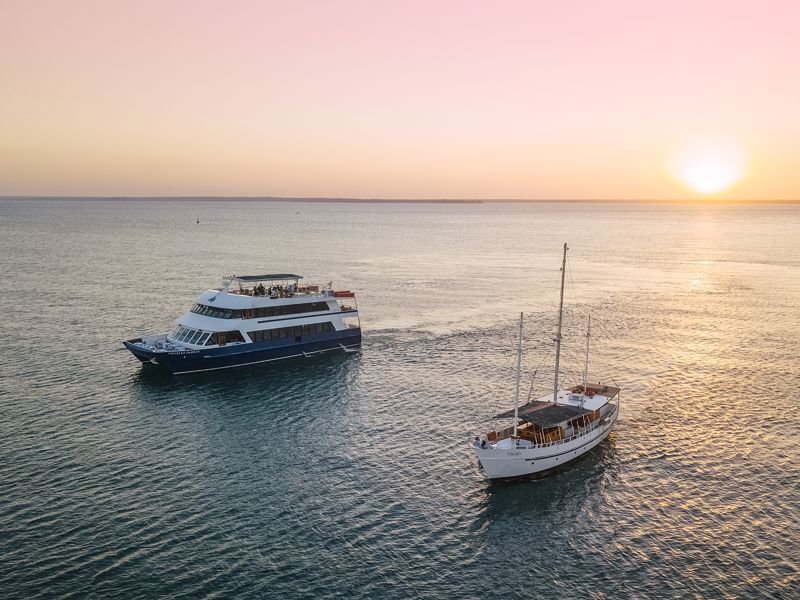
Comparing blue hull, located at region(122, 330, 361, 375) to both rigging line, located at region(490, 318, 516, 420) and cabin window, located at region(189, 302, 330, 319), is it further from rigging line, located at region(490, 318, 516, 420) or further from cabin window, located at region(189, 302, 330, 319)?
rigging line, located at region(490, 318, 516, 420)

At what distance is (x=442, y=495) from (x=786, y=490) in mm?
24653

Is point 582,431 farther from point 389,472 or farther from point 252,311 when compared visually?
point 252,311

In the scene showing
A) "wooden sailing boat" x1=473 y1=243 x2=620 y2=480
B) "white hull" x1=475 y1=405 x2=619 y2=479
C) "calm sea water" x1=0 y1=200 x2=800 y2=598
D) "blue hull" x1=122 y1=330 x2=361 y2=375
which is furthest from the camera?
"blue hull" x1=122 y1=330 x2=361 y2=375

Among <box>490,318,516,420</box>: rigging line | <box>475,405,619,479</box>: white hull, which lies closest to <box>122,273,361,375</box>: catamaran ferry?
<box>490,318,516,420</box>: rigging line

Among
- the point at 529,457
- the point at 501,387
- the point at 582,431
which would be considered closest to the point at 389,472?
the point at 529,457

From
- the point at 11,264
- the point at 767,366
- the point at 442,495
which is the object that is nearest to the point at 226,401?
the point at 442,495

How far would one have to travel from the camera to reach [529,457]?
45.0m

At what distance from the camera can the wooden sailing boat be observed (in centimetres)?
4419

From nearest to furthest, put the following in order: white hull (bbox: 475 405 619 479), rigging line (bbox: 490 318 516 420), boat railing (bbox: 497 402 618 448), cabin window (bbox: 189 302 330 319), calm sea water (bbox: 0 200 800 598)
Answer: calm sea water (bbox: 0 200 800 598), white hull (bbox: 475 405 619 479), boat railing (bbox: 497 402 618 448), rigging line (bbox: 490 318 516 420), cabin window (bbox: 189 302 330 319)

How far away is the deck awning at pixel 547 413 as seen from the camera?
157 feet

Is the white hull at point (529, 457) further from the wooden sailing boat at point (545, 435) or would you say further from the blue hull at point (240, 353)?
the blue hull at point (240, 353)

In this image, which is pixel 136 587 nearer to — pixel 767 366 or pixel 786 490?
pixel 786 490

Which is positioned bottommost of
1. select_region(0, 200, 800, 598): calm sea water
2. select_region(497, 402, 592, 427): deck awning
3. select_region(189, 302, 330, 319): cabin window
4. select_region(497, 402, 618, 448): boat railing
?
select_region(0, 200, 800, 598): calm sea water

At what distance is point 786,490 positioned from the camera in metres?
43.0
